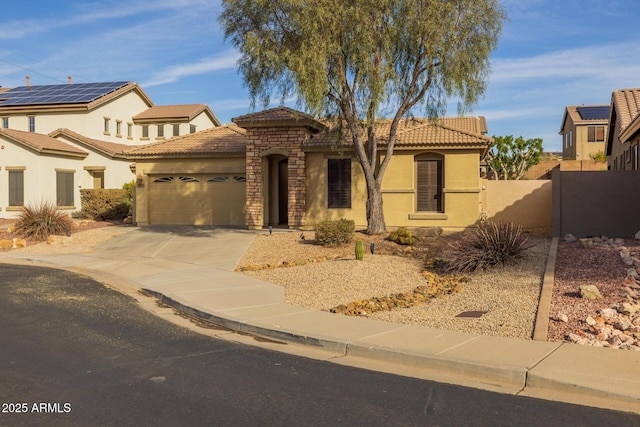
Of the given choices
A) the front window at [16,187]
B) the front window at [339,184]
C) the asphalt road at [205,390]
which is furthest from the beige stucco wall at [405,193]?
the front window at [16,187]

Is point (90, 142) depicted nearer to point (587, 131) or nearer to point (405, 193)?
point (405, 193)

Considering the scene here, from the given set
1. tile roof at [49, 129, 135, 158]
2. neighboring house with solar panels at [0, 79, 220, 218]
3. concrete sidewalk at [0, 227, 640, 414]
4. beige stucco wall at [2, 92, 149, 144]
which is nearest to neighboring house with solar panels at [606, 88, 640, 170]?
concrete sidewalk at [0, 227, 640, 414]

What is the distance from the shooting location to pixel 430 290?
12.3 metres

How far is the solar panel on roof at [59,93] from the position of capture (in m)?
39.7

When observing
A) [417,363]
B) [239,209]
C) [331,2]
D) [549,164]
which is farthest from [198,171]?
[549,164]

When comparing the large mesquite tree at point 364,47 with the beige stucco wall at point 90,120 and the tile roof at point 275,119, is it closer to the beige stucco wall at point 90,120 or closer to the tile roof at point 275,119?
the tile roof at point 275,119

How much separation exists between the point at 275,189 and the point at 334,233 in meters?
7.59

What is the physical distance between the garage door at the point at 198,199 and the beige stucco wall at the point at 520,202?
997cm

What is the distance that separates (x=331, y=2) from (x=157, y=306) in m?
10.6

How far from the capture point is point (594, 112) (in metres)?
55.7

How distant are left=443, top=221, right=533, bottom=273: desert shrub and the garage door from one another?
44.1 ft

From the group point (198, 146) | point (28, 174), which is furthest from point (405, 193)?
point (28, 174)

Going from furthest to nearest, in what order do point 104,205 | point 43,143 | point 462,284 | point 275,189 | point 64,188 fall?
point 64,188
point 43,143
point 104,205
point 275,189
point 462,284

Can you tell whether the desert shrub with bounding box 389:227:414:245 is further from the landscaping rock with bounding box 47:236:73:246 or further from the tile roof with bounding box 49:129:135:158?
the tile roof with bounding box 49:129:135:158
